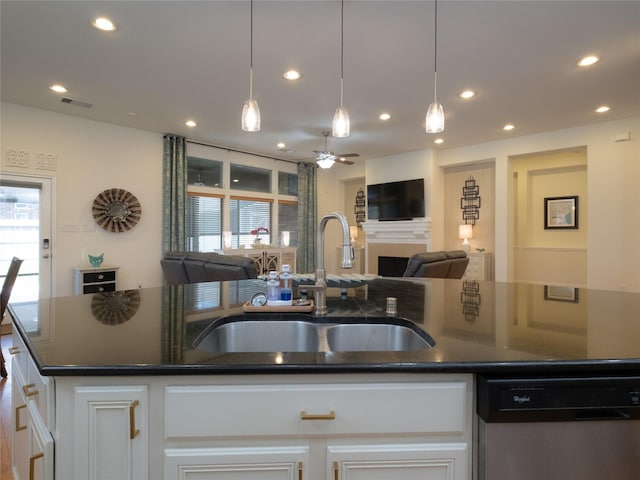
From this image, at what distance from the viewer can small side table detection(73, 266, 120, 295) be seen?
457 cm

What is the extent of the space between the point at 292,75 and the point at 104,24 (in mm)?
1606

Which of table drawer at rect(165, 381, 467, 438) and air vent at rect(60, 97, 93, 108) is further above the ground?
air vent at rect(60, 97, 93, 108)

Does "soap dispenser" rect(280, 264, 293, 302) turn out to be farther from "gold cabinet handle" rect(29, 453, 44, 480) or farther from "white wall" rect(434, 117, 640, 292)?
"white wall" rect(434, 117, 640, 292)

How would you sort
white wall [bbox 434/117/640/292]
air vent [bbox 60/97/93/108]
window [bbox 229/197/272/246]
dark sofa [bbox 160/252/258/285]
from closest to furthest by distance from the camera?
dark sofa [bbox 160/252/258/285] < air vent [bbox 60/97/93/108] < white wall [bbox 434/117/640/292] < window [bbox 229/197/272/246]

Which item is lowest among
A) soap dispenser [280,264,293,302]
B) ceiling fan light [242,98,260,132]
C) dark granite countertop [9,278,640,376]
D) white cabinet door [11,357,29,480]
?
white cabinet door [11,357,29,480]

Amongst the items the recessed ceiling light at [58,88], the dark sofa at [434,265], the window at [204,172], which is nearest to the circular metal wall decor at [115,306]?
the dark sofa at [434,265]

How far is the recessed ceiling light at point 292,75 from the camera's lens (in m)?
3.39

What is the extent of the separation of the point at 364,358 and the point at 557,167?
23.5ft

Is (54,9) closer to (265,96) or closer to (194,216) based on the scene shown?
(265,96)

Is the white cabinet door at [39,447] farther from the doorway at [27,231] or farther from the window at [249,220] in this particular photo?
the window at [249,220]

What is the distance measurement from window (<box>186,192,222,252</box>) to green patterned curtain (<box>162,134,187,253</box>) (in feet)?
0.87

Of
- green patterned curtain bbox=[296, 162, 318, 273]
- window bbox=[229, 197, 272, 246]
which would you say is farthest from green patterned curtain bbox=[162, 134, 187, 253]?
green patterned curtain bbox=[296, 162, 318, 273]

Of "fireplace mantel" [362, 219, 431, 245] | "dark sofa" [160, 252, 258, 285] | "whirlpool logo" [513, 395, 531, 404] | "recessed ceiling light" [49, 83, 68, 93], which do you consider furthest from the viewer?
"fireplace mantel" [362, 219, 431, 245]

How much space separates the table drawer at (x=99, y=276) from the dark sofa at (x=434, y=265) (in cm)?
403
